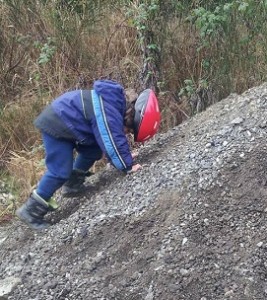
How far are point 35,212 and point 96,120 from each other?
2.46ft

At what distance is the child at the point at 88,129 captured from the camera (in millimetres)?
4336

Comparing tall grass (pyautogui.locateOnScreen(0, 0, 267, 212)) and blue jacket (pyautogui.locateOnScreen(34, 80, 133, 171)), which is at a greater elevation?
blue jacket (pyautogui.locateOnScreen(34, 80, 133, 171))

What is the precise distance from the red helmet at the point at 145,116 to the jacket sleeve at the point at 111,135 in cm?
11

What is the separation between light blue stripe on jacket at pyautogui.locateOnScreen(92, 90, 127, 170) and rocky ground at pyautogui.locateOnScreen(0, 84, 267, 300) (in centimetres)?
17

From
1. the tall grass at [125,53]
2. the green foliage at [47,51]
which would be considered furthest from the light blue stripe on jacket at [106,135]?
the green foliage at [47,51]

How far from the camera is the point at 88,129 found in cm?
446

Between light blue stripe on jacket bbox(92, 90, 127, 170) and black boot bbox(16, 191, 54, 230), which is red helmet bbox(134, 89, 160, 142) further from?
black boot bbox(16, 191, 54, 230)

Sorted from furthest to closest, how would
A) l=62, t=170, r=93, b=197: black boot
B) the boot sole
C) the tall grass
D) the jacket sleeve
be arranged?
the tall grass
l=62, t=170, r=93, b=197: black boot
the boot sole
the jacket sleeve

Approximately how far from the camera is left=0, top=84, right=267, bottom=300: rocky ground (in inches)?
148

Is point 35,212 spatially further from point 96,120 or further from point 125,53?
point 125,53

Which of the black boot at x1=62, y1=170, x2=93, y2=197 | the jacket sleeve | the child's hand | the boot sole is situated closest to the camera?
the jacket sleeve

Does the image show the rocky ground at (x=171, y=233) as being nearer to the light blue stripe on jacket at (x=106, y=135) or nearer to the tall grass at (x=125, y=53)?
the light blue stripe on jacket at (x=106, y=135)

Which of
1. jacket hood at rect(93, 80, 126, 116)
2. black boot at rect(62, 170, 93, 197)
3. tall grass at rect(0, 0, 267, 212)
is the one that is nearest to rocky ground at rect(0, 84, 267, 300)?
black boot at rect(62, 170, 93, 197)

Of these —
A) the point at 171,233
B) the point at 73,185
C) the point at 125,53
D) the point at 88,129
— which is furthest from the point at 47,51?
the point at 171,233
